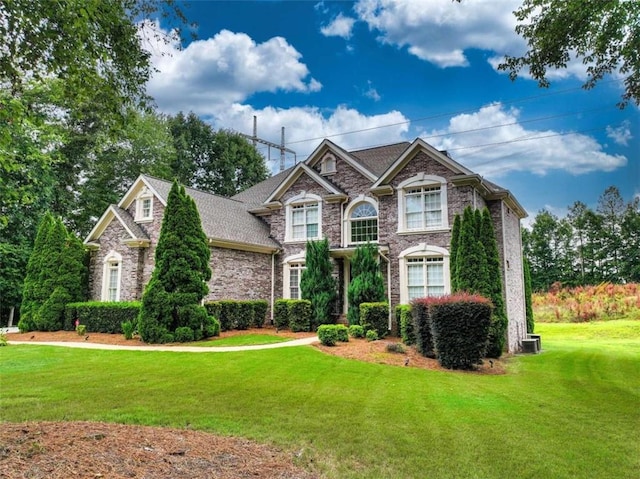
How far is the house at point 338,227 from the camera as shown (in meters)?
15.4

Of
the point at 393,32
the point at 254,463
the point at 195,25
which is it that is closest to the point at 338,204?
the point at 393,32

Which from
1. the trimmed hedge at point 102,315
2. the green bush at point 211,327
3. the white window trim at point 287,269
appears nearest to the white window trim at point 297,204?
the white window trim at point 287,269

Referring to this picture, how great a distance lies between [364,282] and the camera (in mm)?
15547

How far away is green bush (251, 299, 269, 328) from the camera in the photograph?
685 inches

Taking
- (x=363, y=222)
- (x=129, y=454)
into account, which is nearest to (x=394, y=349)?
(x=363, y=222)

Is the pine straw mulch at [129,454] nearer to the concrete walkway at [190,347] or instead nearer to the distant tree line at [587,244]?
the concrete walkway at [190,347]

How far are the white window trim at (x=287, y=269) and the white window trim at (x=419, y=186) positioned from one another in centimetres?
471

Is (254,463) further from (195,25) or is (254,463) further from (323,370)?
(195,25)

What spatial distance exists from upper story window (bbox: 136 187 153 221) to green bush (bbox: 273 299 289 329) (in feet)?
23.2

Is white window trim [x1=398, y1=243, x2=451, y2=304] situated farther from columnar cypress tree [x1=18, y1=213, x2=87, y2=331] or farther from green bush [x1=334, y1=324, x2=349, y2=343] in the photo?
columnar cypress tree [x1=18, y1=213, x2=87, y2=331]

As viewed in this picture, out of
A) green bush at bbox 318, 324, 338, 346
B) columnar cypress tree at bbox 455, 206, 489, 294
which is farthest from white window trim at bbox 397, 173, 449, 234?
green bush at bbox 318, 324, 338, 346

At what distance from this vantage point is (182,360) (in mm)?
10062

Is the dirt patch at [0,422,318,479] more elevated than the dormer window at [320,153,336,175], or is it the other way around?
the dormer window at [320,153,336,175]

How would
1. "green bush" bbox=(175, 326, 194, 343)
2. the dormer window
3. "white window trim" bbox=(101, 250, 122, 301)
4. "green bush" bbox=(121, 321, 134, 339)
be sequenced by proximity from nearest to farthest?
"green bush" bbox=(175, 326, 194, 343)
"green bush" bbox=(121, 321, 134, 339)
"white window trim" bbox=(101, 250, 122, 301)
the dormer window
